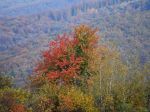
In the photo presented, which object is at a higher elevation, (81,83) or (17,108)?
(17,108)

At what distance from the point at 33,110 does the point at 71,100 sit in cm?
493

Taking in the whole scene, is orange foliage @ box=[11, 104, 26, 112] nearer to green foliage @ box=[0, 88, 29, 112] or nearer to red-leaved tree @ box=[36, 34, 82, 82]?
green foliage @ box=[0, 88, 29, 112]

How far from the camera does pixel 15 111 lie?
48594mm

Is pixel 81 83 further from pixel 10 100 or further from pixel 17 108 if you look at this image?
pixel 17 108

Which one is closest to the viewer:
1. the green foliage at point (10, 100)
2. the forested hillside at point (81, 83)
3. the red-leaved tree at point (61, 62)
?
the green foliage at point (10, 100)

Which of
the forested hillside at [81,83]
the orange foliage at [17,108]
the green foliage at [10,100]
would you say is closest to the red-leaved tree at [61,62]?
the forested hillside at [81,83]

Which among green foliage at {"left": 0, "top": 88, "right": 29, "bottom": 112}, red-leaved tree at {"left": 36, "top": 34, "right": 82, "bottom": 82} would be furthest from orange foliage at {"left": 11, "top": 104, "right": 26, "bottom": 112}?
red-leaved tree at {"left": 36, "top": 34, "right": 82, "bottom": 82}

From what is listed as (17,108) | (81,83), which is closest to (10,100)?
(17,108)

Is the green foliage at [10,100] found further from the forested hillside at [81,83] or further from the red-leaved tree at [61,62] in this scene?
the red-leaved tree at [61,62]

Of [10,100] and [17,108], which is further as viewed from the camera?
[10,100]

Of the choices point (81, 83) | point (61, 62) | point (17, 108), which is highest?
point (61, 62)

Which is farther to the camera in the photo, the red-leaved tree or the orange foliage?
the red-leaved tree

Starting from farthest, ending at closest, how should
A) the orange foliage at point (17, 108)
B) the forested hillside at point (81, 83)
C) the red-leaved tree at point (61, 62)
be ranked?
the red-leaved tree at point (61, 62) → the forested hillside at point (81, 83) → the orange foliage at point (17, 108)

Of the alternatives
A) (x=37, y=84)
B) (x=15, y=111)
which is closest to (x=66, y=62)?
(x=37, y=84)
